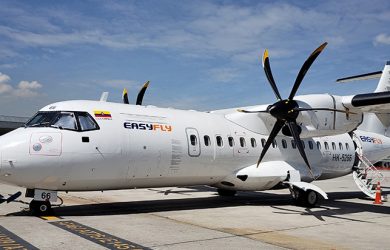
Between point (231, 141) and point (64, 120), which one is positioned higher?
point (64, 120)

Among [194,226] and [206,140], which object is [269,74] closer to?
[206,140]

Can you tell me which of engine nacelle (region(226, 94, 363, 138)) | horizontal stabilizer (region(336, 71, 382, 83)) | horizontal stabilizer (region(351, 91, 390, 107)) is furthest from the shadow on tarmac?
horizontal stabilizer (region(336, 71, 382, 83))

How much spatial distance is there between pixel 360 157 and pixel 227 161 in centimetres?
857

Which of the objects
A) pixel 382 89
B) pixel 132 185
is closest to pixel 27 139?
pixel 132 185

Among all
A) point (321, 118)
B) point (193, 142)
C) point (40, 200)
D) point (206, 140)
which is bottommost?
point (40, 200)

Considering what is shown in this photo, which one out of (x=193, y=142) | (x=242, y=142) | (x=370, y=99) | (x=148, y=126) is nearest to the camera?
(x=148, y=126)

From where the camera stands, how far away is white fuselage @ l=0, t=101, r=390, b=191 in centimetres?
1087

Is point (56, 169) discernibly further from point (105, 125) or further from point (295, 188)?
point (295, 188)

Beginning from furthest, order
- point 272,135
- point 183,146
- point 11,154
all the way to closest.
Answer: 1. point 272,135
2. point 183,146
3. point 11,154

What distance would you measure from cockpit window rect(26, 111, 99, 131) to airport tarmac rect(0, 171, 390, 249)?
8.28 ft

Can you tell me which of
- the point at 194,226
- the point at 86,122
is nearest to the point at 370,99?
the point at 194,226

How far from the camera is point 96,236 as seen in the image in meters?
8.71

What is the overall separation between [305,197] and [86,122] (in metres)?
8.53

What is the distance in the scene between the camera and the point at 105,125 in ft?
39.7
